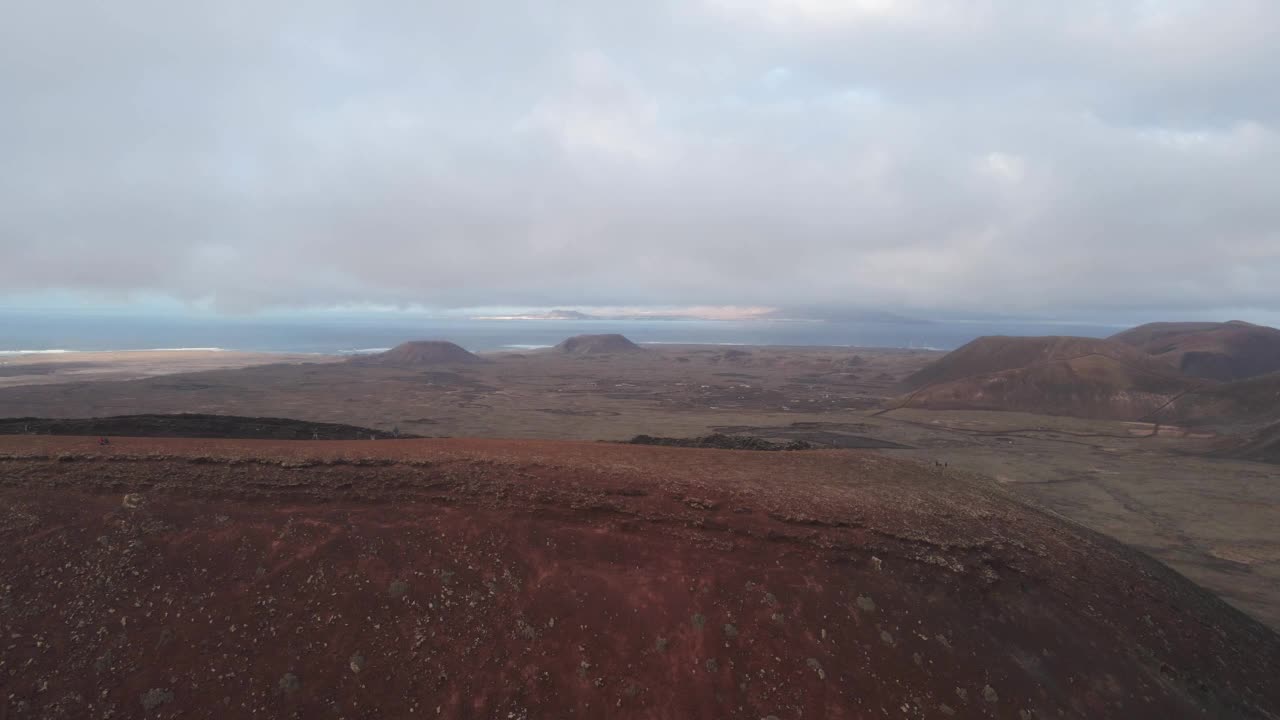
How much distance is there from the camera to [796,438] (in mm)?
49469

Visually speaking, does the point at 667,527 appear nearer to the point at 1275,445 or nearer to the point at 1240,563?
the point at 1240,563

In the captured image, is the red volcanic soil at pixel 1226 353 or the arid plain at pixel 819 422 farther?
the red volcanic soil at pixel 1226 353

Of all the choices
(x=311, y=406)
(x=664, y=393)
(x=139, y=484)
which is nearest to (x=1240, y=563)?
(x=139, y=484)

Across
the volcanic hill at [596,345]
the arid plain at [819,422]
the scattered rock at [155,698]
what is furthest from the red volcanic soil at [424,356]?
the scattered rock at [155,698]

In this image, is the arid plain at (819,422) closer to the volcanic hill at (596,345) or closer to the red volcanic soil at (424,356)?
the red volcanic soil at (424,356)

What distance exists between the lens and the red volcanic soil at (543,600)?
9.78m

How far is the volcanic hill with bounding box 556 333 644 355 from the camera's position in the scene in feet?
543

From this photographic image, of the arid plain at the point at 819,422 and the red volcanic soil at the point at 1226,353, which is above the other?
the red volcanic soil at the point at 1226,353

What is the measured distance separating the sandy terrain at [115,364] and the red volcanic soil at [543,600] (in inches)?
3530

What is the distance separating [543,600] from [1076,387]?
260ft

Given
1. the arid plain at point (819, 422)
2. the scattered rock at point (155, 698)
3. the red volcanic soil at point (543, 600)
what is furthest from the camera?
the arid plain at point (819, 422)

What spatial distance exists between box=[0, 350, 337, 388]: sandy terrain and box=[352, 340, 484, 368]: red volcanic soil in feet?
39.4

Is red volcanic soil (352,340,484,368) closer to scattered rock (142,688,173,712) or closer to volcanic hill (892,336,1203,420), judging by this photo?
volcanic hill (892,336,1203,420)

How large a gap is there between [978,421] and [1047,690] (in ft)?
187
